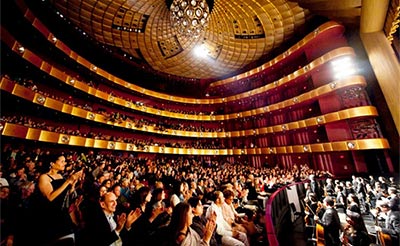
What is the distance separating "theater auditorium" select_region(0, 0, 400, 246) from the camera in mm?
2439

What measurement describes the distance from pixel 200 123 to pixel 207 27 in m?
9.17

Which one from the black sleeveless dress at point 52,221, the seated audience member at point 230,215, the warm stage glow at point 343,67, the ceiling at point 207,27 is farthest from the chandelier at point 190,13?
the black sleeveless dress at point 52,221

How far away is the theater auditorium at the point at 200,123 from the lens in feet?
8.00

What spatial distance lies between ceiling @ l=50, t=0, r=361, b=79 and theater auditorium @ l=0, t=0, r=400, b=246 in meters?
0.11

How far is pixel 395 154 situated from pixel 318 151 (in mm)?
3370

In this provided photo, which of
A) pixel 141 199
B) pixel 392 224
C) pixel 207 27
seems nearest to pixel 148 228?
pixel 141 199

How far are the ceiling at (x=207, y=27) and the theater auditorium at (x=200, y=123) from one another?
106 millimetres

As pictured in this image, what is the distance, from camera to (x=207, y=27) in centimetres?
1415

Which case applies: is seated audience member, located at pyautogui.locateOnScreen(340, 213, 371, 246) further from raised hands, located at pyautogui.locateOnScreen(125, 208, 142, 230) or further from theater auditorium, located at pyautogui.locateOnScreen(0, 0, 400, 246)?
raised hands, located at pyautogui.locateOnScreen(125, 208, 142, 230)

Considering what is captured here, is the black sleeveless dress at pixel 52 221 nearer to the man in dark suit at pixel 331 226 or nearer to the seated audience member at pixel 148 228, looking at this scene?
the seated audience member at pixel 148 228

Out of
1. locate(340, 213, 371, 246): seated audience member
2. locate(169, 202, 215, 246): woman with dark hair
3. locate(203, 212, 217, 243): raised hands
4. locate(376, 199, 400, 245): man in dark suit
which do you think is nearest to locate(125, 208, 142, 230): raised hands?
locate(169, 202, 215, 246): woman with dark hair

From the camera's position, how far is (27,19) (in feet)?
25.4

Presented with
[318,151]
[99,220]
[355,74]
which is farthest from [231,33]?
[99,220]

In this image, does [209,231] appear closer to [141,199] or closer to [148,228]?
[148,228]
